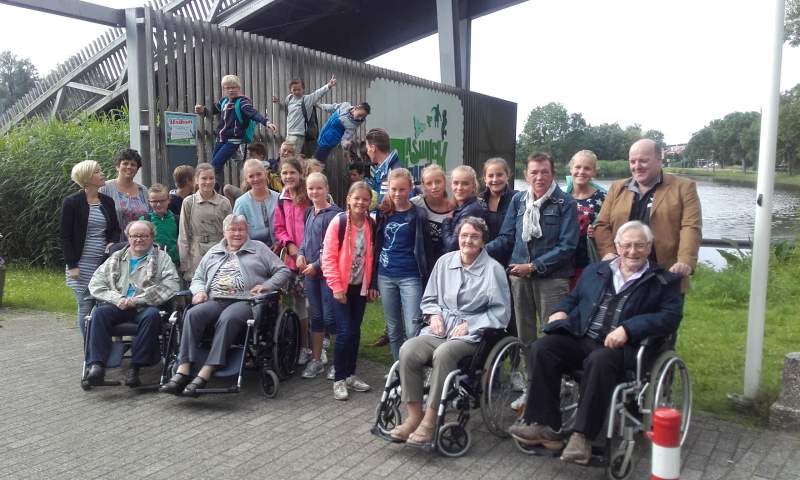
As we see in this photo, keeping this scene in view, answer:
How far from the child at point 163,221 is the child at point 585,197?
134 inches

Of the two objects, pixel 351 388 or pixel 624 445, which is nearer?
pixel 624 445

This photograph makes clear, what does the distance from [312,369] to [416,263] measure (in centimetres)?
138

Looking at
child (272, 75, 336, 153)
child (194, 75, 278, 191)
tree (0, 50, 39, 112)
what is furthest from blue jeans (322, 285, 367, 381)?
tree (0, 50, 39, 112)

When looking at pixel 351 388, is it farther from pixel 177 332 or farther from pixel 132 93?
pixel 132 93

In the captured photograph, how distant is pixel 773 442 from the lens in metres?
4.24

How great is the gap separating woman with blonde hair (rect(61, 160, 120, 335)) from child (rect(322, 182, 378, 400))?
2040 millimetres

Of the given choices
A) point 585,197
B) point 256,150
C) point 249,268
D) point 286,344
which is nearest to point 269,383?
point 286,344

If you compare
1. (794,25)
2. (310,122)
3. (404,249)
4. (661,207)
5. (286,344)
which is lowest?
(286,344)

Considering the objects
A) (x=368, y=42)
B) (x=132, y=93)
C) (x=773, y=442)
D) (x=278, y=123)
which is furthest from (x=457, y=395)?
(x=368, y=42)

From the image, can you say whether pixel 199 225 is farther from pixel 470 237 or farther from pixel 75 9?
pixel 470 237

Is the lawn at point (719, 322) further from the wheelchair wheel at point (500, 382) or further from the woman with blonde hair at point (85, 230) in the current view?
the woman with blonde hair at point (85, 230)

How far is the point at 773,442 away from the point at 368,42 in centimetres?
2016

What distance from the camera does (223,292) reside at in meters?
5.30

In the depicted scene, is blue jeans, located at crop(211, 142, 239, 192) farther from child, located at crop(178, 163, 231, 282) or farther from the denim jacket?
the denim jacket
